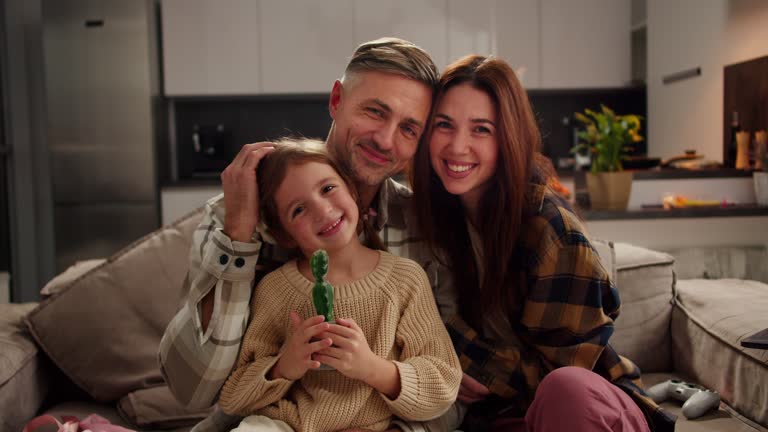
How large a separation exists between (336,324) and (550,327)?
0.52 meters

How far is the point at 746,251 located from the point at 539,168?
1.61 meters

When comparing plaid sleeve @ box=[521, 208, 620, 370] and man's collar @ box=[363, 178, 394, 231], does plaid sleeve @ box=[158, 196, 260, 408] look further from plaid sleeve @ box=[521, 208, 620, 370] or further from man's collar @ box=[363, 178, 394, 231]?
plaid sleeve @ box=[521, 208, 620, 370]

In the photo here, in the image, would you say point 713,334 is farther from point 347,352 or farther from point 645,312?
point 347,352

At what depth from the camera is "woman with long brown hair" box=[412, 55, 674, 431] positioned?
1.49m

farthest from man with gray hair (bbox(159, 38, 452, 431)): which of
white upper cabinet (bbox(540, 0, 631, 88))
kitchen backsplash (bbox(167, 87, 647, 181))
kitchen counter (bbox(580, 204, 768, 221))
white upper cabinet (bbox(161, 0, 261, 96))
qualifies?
kitchen backsplash (bbox(167, 87, 647, 181))

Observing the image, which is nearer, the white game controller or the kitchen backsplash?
the white game controller

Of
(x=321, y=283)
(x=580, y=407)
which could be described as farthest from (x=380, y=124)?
(x=580, y=407)

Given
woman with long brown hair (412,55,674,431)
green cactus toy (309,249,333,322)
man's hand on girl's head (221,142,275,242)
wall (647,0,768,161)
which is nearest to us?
green cactus toy (309,249,333,322)

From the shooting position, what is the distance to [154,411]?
1809 millimetres

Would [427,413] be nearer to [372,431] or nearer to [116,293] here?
[372,431]

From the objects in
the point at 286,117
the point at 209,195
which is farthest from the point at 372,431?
the point at 286,117

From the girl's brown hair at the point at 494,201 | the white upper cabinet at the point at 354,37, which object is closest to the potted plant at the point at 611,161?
the girl's brown hair at the point at 494,201

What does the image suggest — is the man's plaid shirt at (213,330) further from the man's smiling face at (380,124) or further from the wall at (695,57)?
the wall at (695,57)

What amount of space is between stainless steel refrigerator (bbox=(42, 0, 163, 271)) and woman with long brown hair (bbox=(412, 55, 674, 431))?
3.38 m
